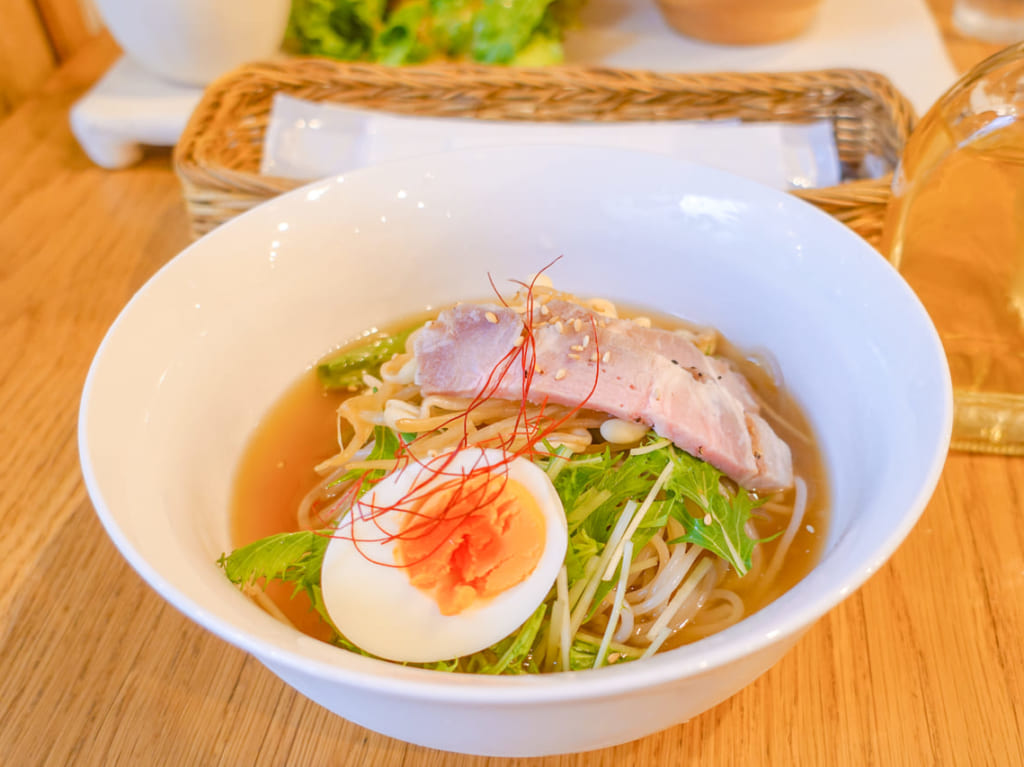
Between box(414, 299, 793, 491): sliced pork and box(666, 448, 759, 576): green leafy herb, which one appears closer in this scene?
box(666, 448, 759, 576): green leafy herb

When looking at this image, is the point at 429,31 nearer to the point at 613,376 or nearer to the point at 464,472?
the point at 613,376

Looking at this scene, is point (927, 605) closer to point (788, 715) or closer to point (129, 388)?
point (788, 715)

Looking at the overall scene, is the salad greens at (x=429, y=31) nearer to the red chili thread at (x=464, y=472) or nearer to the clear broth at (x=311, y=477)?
the clear broth at (x=311, y=477)

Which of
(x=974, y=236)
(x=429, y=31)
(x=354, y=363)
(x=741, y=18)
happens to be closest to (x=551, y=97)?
(x=429, y=31)

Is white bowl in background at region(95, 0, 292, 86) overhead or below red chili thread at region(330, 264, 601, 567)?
overhead

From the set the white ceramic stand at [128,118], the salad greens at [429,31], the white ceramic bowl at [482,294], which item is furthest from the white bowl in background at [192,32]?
the white ceramic bowl at [482,294]

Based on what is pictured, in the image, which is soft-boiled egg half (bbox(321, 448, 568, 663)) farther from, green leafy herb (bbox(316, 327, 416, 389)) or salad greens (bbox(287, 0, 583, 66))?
salad greens (bbox(287, 0, 583, 66))

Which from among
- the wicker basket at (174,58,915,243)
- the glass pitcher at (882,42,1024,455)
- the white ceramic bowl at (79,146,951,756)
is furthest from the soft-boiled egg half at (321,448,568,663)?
the wicker basket at (174,58,915,243)
